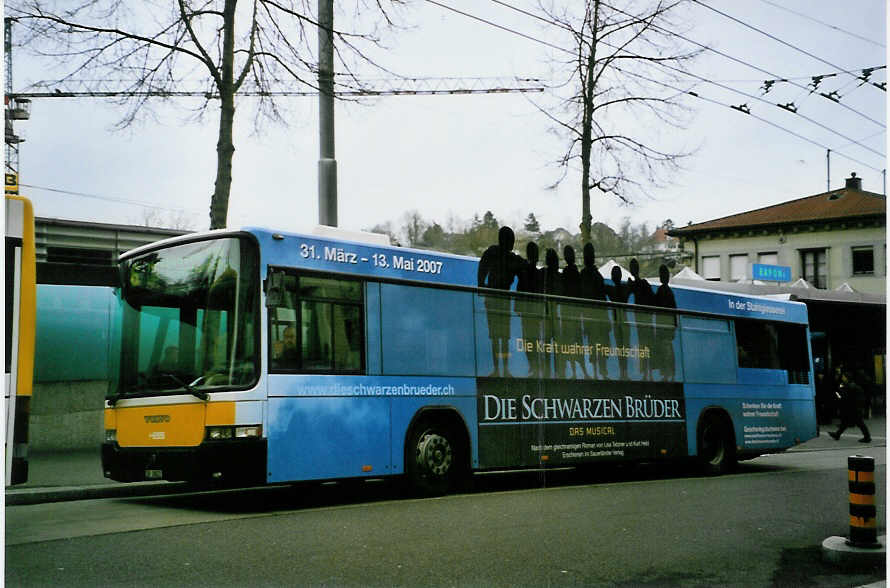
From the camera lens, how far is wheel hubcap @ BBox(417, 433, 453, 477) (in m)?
11.0

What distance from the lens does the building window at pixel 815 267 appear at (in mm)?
15877

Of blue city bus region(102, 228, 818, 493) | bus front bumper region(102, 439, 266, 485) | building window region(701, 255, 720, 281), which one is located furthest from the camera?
building window region(701, 255, 720, 281)

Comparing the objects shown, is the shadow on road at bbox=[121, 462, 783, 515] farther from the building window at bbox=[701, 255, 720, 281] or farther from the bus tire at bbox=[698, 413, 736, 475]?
the building window at bbox=[701, 255, 720, 281]

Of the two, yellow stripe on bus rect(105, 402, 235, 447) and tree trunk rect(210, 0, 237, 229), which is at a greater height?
tree trunk rect(210, 0, 237, 229)

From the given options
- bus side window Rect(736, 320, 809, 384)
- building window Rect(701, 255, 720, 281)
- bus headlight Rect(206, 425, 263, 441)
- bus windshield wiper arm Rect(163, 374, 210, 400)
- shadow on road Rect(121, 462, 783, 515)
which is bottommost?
shadow on road Rect(121, 462, 783, 515)

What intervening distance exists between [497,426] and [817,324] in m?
11.7

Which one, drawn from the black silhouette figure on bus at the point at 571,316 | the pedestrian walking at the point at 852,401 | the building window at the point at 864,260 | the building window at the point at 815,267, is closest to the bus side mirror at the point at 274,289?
the black silhouette figure on bus at the point at 571,316

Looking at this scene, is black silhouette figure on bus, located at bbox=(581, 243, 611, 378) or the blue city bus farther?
black silhouette figure on bus, located at bbox=(581, 243, 611, 378)

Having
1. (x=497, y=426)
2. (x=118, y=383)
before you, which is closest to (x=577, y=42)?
(x=497, y=426)

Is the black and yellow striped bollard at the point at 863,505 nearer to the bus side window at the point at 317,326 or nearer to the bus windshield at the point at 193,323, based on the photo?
the bus side window at the point at 317,326

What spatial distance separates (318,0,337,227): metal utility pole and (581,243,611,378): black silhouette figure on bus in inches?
136

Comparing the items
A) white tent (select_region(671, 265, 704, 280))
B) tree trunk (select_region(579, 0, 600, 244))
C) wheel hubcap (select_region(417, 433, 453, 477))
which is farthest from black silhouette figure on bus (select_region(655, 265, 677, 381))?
wheel hubcap (select_region(417, 433, 453, 477))

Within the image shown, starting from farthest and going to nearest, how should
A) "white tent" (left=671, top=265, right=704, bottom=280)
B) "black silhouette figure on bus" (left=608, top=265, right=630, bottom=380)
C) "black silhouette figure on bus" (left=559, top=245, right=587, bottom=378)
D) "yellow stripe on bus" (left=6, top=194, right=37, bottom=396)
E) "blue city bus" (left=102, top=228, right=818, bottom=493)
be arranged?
"white tent" (left=671, top=265, right=704, bottom=280)
"black silhouette figure on bus" (left=608, top=265, right=630, bottom=380)
"black silhouette figure on bus" (left=559, top=245, right=587, bottom=378)
"blue city bus" (left=102, top=228, right=818, bottom=493)
"yellow stripe on bus" (left=6, top=194, right=37, bottom=396)

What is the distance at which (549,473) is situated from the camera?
49.2 ft
